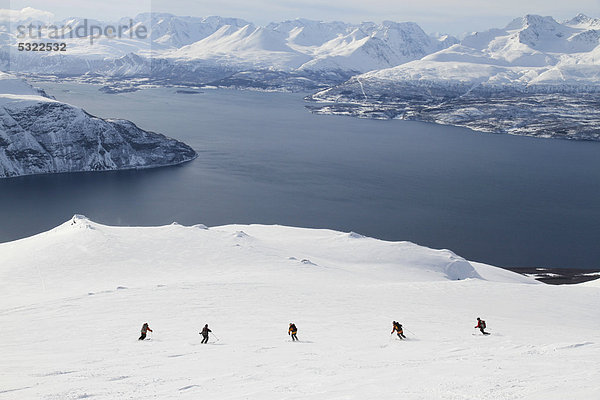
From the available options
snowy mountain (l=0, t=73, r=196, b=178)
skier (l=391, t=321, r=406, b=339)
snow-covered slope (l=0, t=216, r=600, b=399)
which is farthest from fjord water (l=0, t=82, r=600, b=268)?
skier (l=391, t=321, r=406, b=339)

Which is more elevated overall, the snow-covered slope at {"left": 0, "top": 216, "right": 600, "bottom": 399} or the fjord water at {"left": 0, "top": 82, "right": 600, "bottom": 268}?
the snow-covered slope at {"left": 0, "top": 216, "right": 600, "bottom": 399}

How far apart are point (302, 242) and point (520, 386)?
48.5 metres

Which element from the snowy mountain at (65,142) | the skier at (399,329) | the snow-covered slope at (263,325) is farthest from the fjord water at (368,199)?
the skier at (399,329)

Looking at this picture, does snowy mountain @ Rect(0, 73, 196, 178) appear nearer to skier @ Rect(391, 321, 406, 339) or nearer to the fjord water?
the fjord water

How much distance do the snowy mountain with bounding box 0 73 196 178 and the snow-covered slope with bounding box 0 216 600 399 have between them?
100200 millimetres

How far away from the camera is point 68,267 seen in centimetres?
4850

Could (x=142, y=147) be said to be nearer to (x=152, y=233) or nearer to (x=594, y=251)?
(x=152, y=233)

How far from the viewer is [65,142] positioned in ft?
515

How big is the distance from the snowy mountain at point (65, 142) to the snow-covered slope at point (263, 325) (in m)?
100

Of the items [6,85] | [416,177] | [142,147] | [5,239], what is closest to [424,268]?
[5,239]

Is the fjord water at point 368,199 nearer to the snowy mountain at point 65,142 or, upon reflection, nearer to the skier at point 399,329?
the snowy mountain at point 65,142

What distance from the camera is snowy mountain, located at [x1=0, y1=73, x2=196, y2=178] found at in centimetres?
14988

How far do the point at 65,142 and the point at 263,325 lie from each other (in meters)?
147

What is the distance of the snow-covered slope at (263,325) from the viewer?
19.7m
